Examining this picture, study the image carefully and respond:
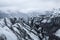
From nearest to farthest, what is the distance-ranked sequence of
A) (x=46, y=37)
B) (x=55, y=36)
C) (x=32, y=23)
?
(x=55, y=36)
(x=46, y=37)
(x=32, y=23)

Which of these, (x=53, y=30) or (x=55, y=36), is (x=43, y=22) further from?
(x=55, y=36)

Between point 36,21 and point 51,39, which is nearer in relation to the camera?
point 51,39

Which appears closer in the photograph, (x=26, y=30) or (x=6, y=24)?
(x=26, y=30)

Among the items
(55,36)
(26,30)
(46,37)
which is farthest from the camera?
(26,30)

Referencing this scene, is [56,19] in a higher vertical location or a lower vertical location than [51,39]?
higher

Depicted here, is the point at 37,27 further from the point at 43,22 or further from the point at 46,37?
the point at 46,37

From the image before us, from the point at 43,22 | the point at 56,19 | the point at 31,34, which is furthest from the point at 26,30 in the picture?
the point at 56,19

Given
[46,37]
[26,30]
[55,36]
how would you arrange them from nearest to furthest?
[55,36], [46,37], [26,30]

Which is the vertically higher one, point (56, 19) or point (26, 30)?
point (56, 19)

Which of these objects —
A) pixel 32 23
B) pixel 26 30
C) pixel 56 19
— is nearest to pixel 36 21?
pixel 32 23
